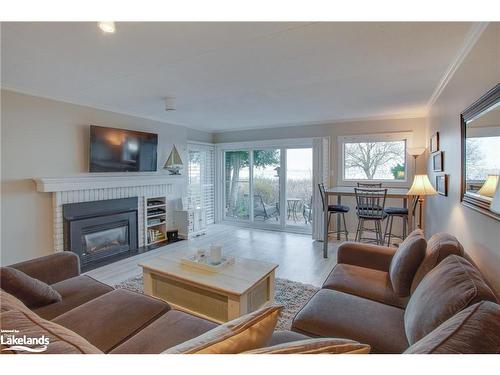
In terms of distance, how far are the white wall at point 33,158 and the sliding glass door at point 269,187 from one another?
323 centimetres

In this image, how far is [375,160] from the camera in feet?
16.1

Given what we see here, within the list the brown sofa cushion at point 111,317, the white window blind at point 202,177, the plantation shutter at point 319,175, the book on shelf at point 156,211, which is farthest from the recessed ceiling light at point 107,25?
the white window blind at point 202,177

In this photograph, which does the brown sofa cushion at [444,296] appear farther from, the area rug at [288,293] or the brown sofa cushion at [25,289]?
the brown sofa cushion at [25,289]

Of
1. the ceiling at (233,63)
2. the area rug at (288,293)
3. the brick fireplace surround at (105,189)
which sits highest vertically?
the ceiling at (233,63)

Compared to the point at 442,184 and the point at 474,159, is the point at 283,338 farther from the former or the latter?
the point at 442,184

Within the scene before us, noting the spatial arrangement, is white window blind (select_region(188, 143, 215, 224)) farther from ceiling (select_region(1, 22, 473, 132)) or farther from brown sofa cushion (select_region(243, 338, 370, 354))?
brown sofa cushion (select_region(243, 338, 370, 354))

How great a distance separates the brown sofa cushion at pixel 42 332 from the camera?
2.73ft

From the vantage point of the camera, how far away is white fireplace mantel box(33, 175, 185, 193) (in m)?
3.24

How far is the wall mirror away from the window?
9.27 feet
